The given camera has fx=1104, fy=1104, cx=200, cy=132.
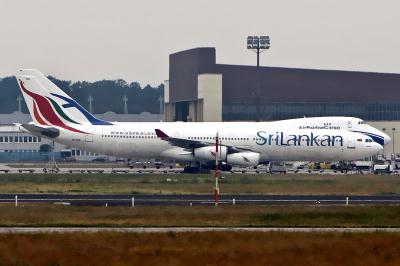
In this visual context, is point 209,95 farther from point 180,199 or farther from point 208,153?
point 180,199

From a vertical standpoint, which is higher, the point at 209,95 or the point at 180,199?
the point at 209,95

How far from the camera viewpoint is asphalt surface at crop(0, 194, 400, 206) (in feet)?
185

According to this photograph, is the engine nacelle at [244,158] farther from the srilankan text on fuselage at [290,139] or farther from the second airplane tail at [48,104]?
the second airplane tail at [48,104]

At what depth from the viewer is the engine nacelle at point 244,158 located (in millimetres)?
93875

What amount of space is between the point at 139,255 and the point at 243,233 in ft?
21.4

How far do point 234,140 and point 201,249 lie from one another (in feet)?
207

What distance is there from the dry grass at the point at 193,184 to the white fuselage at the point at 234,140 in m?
7.31

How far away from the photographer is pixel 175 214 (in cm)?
4712

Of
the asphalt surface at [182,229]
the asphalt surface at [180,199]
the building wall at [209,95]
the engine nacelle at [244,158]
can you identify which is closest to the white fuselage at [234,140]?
the engine nacelle at [244,158]

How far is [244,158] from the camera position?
308ft

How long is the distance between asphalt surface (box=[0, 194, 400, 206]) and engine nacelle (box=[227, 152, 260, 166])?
97.8 feet

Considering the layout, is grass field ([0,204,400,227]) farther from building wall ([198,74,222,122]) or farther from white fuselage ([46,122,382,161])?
building wall ([198,74,222,122])

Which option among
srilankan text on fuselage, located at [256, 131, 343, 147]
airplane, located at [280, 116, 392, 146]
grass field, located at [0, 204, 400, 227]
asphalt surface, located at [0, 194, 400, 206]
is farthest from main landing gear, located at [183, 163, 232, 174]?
grass field, located at [0, 204, 400, 227]

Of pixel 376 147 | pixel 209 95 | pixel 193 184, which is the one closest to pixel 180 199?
pixel 193 184
